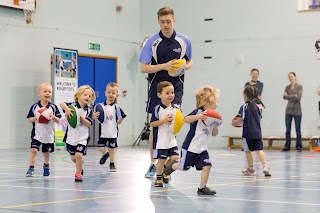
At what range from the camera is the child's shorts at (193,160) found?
23.4ft

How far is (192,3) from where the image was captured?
21.9 meters

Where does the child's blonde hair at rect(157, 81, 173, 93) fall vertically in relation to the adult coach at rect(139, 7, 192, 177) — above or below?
below

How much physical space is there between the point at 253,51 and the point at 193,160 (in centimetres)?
1388

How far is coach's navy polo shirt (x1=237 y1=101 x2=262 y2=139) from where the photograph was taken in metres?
10.1

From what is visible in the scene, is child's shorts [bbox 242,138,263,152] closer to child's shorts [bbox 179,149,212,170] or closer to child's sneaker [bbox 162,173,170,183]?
child's sneaker [bbox 162,173,170,183]

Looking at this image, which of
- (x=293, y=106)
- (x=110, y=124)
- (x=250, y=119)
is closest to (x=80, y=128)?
(x=110, y=124)

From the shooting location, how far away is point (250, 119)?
10.1m

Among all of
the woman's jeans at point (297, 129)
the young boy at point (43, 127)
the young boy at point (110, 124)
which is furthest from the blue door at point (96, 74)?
the young boy at point (43, 127)

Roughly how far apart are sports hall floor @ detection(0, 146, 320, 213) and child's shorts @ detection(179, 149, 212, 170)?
0.88 feet

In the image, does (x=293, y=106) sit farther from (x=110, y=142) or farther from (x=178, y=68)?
(x=178, y=68)

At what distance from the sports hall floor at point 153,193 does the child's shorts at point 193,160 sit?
27 cm

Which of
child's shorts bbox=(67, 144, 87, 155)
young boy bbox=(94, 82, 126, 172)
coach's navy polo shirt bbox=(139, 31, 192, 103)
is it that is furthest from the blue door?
coach's navy polo shirt bbox=(139, 31, 192, 103)

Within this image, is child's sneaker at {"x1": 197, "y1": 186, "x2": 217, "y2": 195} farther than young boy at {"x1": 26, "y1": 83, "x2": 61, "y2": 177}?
No

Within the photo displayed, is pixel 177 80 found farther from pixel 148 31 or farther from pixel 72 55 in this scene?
pixel 148 31
